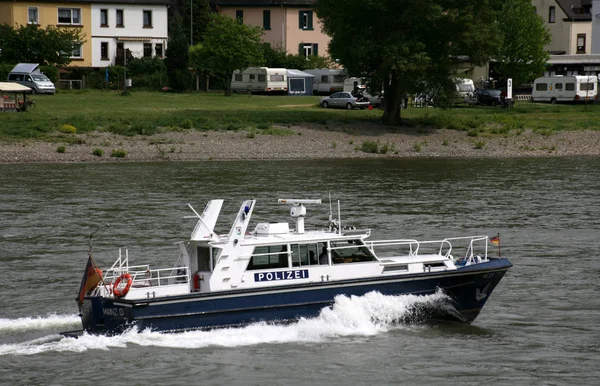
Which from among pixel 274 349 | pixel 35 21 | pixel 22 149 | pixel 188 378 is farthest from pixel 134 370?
pixel 35 21

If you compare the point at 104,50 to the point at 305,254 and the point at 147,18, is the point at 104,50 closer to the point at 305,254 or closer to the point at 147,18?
the point at 147,18

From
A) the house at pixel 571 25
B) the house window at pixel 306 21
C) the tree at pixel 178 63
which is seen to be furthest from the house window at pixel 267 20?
the house at pixel 571 25

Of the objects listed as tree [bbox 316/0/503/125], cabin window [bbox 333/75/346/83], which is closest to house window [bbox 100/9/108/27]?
cabin window [bbox 333/75/346/83]

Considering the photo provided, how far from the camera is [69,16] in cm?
8600

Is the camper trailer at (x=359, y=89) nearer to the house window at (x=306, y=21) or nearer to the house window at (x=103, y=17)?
the house window at (x=306, y=21)

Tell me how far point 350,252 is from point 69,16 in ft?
228

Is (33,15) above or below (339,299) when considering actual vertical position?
above

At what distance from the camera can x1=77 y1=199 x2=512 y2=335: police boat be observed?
2008cm

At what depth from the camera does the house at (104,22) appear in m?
84.6

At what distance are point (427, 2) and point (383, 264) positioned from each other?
124 feet

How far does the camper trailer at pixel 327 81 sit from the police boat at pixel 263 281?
6214 centimetres

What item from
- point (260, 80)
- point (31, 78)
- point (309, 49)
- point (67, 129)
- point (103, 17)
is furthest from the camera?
point (309, 49)

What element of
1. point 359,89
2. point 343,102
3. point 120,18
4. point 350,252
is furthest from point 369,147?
point 120,18

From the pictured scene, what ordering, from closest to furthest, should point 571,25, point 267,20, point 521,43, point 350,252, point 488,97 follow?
point 350,252 → point 488,97 → point 521,43 → point 571,25 → point 267,20
